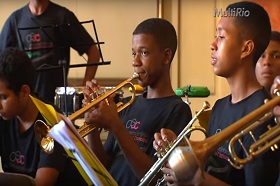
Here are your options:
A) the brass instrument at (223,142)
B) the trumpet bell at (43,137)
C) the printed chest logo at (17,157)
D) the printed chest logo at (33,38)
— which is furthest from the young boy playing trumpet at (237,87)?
the printed chest logo at (33,38)

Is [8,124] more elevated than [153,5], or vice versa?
[153,5]

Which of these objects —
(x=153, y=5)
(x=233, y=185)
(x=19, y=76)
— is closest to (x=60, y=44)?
(x=19, y=76)

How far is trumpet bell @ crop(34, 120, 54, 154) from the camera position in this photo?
2020mm

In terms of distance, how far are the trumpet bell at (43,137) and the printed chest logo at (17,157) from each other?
6.4 inches

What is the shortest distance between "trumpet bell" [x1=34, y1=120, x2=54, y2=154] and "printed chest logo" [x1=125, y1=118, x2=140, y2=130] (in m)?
0.30

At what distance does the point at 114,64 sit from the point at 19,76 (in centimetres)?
241

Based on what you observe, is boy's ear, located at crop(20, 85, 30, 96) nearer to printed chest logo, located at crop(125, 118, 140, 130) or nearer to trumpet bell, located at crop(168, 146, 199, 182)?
printed chest logo, located at crop(125, 118, 140, 130)

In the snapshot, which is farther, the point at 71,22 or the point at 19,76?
the point at 71,22

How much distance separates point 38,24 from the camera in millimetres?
3254

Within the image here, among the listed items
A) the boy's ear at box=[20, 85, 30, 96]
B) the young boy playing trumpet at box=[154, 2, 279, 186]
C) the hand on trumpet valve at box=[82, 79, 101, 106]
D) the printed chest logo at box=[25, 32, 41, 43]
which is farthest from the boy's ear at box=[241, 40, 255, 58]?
the printed chest logo at box=[25, 32, 41, 43]

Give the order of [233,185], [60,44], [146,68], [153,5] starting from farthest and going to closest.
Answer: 1. [153,5]
2. [60,44]
3. [146,68]
4. [233,185]

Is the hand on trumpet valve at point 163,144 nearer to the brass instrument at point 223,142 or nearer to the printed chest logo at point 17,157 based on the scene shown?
the brass instrument at point 223,142

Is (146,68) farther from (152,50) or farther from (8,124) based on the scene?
(8,124)

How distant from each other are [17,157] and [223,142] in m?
1.09
